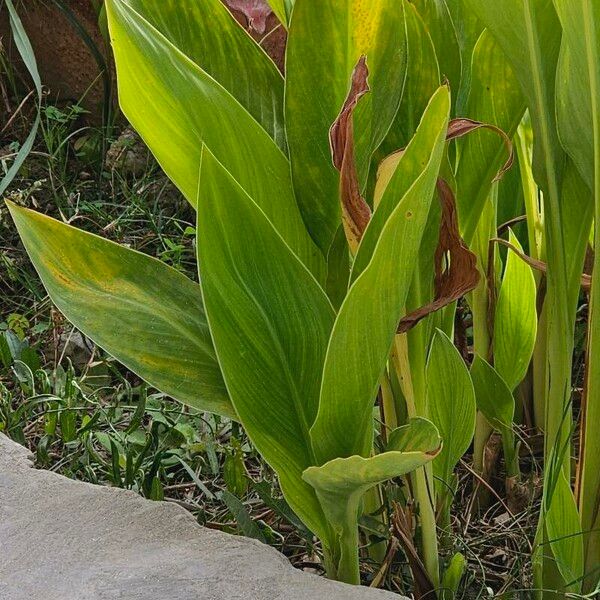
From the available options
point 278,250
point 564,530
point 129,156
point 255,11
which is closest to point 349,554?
point 564,530

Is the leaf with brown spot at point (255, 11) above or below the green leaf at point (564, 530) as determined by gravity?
above

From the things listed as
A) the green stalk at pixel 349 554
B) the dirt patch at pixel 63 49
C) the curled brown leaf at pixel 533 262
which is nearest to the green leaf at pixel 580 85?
the curled brown leaf at pixel 533 262

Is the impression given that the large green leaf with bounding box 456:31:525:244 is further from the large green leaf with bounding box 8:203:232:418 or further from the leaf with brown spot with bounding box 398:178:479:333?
the large green leaf with bounding box 8:203:232:418

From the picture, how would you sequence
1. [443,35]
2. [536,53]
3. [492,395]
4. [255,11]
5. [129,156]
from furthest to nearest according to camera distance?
[129,156] < [255,11] < [492,395] < [443,35] < [536,53]

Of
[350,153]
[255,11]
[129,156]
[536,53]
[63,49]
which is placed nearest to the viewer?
[350,153]

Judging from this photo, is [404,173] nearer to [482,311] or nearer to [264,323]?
[264,323]

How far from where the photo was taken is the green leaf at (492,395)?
3.55 feet

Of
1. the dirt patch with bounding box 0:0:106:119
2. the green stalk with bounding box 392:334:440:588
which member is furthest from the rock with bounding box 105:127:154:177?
the green stalk with bounding box 392:334:440:588

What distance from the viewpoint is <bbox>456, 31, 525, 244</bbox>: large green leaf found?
0.94m

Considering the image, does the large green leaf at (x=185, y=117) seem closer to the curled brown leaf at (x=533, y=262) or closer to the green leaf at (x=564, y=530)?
the curled brown leaf at (x=533, y=262)

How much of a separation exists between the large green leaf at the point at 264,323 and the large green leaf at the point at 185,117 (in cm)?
11

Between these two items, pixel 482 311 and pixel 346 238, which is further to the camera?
pixel 482 311

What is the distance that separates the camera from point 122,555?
875 mm

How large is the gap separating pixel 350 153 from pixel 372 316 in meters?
0.12
